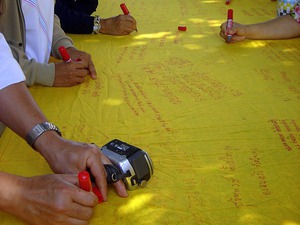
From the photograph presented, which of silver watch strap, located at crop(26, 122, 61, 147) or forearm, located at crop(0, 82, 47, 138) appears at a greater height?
forearm, located at crop(0, 82, 47, 138)

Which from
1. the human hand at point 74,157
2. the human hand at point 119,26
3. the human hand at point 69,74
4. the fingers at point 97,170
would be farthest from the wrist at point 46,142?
the human hand at point 119,26

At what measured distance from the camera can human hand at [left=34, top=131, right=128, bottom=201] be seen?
1025 mm

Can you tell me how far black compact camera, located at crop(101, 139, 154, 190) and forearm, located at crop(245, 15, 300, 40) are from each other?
118cm

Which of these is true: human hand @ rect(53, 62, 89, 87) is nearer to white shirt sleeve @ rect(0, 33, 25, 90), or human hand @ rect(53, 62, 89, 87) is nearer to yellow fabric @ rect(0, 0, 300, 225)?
yellow fabric @ rect(0, 0, 300, 225)

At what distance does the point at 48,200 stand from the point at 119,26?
1.39 metres

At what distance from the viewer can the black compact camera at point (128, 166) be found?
1.07 metres

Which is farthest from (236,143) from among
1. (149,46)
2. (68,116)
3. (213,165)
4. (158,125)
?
(149,46)

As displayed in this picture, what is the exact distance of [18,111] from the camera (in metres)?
1.11

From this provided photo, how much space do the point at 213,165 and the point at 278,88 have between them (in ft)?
1.88

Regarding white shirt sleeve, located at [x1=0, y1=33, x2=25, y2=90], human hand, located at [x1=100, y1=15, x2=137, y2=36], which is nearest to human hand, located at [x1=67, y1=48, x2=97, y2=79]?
human hand, located at [x1=100, y1=15, x2=137, y2=36]

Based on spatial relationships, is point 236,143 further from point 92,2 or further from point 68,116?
point 92,2

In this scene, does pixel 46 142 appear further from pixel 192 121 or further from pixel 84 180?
pixel 192 121

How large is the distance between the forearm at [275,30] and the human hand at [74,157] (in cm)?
127

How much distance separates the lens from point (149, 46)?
208 cm
